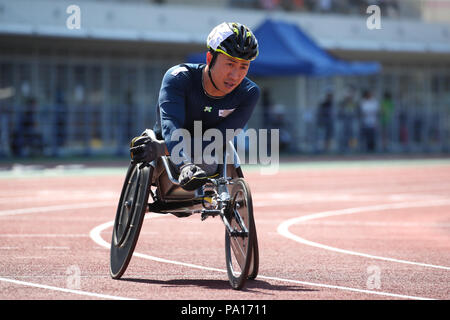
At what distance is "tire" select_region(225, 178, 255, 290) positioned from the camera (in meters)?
6.64

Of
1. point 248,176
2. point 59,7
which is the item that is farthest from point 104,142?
point 248,176

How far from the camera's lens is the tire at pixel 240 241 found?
664cm

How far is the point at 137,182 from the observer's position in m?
7.66

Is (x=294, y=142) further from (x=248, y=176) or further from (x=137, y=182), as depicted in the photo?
(x=137, y=182)

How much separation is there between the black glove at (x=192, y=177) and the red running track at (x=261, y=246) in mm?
742

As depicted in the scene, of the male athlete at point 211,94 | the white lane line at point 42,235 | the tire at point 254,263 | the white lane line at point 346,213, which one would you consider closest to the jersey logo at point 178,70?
the male athlete at point 211,94

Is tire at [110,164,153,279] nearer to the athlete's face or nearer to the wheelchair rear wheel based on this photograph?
the wheelchair rear wheel

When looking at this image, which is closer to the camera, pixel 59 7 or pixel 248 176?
pixel 248 176

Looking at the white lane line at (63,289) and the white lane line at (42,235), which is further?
the white lane line at (42,235)

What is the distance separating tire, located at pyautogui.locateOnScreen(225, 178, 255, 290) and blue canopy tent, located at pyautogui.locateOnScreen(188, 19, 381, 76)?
18136mm

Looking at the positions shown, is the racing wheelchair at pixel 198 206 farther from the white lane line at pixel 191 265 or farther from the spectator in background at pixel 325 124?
the spectator in background at pixel 325 124

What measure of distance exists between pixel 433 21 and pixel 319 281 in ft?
103
